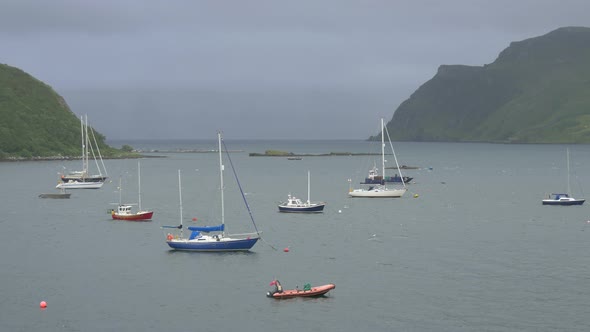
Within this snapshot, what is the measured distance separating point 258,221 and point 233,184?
7618 centimetres

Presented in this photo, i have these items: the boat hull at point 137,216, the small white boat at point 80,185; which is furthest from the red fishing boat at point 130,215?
the small white boat at point 80,185

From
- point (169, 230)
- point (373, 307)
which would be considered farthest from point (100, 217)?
point (373, 307)

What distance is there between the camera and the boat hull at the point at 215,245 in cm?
7482

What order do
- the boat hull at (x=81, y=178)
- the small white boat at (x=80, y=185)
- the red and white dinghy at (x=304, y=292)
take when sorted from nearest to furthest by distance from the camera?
the red and white dinghy at (x=304, y=292), the small white boat at (x=80, y=185), the boat hull at (x=81, y=178)

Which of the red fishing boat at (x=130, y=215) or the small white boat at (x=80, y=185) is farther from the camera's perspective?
the small white boat at (x=80, y=185)

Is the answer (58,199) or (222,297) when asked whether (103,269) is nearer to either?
(222,297)

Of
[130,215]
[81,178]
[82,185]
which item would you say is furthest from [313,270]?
[81,178]

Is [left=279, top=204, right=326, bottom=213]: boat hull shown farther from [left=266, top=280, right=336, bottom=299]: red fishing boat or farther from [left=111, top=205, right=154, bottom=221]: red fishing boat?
[left=266, top=280, right=336, bottom=299]: red fishing boat

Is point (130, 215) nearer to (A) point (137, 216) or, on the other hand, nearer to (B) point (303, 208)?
(A) point (137, 216)

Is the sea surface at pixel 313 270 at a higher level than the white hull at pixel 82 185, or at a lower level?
lower

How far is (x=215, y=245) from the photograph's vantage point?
7488 centimetres

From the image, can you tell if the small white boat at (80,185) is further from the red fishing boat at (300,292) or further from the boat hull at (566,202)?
the red fishing boat at (300,292)

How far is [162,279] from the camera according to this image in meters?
64.6

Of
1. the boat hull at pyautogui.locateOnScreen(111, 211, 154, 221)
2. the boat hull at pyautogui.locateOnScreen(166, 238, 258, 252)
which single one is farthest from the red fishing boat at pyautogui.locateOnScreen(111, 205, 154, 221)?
the boat hull at pyautogui.locateOnScreen(166, 238, 258, 252)
